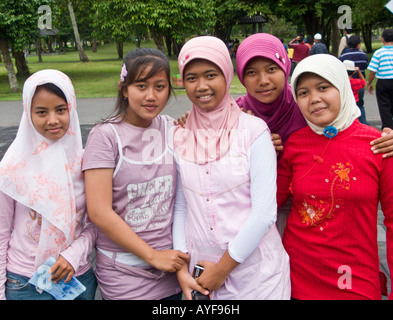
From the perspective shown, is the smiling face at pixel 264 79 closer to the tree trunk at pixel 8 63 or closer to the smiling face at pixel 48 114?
the smiling face at pixel 48 114

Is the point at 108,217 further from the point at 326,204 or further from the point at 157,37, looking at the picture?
the point at 157,37

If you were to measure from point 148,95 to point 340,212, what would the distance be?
3.37 ft

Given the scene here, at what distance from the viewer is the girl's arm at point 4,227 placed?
66.7 inches

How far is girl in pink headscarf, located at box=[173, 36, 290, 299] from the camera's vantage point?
1.59 metres

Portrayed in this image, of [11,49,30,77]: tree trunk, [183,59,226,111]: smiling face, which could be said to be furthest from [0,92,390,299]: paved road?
[11,49,30,77]: tree trunk

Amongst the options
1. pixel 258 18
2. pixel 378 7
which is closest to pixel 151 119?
pixel 378 7

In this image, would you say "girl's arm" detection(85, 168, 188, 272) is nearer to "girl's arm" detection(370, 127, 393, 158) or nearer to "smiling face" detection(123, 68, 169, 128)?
"smiling face" detection(123, 68, 169, 128)

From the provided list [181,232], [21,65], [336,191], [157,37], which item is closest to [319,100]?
[336,191]

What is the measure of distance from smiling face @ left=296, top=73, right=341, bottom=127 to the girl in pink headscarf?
0.77 ft

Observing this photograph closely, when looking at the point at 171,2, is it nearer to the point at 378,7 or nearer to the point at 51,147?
the point at 378,7

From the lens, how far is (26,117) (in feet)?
5.61

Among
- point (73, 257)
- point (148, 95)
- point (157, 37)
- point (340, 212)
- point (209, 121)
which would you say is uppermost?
point (157, 37)

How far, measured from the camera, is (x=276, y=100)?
74.4 inches
